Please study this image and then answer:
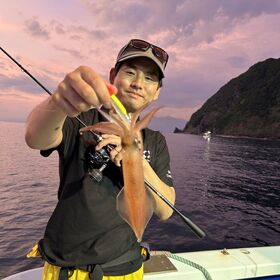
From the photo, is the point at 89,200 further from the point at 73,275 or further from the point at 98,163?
the point at 73,275

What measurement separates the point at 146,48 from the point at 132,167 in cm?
177

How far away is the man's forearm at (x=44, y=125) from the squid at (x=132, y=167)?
0.53m

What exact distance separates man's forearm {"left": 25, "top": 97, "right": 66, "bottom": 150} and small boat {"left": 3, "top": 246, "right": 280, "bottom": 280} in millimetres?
2952

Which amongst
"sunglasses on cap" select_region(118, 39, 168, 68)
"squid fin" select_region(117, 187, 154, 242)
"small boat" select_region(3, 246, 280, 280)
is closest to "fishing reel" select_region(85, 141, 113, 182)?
"squid fin" select_region(117, 187, 154, 242)

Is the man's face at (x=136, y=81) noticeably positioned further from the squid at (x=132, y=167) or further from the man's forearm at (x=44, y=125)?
the squid at (x=132, y=167)

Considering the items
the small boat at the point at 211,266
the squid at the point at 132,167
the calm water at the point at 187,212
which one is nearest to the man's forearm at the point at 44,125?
the squid at the point at 132,167

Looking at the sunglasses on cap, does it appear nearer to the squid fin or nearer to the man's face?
the man's face

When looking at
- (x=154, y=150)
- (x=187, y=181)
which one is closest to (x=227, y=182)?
(x=187, y=181)

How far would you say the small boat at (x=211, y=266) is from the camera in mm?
4852

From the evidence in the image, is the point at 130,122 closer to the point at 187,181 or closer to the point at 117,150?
the point at 117,150

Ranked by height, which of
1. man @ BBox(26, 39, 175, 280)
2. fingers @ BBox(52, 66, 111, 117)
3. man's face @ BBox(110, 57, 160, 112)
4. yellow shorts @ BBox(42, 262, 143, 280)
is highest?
man's face @ BBox(110, 57, 160, 112)

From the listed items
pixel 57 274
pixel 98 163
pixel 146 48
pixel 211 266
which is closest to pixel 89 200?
pixel 98 163

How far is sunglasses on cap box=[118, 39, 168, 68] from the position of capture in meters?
3.34

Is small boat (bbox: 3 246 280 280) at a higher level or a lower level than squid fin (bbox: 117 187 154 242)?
lower
